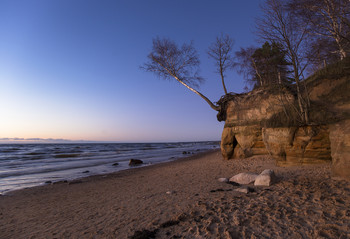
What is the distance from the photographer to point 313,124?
7598 millimetres

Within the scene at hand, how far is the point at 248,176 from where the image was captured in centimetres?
639

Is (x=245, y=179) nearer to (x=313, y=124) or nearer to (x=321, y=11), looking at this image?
(x=313, y=124)

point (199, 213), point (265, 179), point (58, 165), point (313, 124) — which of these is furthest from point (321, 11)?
point (58, 165)

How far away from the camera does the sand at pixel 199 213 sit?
3.16 meters

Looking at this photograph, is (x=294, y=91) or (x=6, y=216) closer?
(x=6, y=216)

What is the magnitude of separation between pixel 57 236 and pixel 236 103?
11479mm

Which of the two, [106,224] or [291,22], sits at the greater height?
[291,22]

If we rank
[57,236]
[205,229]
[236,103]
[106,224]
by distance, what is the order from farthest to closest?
[236,103]
[106,224]
[57,236]
[205,229]

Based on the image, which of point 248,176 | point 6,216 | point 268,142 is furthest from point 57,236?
point 268,142

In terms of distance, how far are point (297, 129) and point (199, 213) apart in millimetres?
6646

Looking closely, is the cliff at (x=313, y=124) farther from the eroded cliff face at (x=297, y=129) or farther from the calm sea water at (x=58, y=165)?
the calm sea water at (x=58, y=165)

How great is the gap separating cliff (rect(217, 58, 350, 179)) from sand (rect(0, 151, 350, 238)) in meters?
1.40

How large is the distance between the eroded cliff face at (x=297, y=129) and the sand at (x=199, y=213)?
140 cm

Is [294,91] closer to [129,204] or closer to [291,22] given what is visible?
[291,22]
